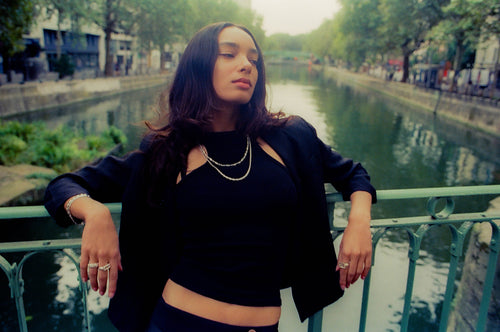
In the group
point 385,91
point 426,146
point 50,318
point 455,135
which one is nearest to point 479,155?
point 426,146

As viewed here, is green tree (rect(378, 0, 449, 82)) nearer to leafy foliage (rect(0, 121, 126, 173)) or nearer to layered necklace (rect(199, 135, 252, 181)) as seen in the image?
leafy foliage (rect(0, 121, 126, 173))

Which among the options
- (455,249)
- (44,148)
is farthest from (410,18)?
(455,249)

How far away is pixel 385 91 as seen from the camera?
38.3m

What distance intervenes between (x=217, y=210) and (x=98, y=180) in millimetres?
502

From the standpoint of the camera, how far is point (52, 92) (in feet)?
73.3

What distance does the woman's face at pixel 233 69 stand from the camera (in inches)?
64.5

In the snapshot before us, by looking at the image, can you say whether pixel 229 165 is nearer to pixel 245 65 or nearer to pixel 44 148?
pixel 245 65

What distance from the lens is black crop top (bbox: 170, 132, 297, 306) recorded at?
1533 mm

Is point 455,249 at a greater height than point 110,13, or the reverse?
point 110,13

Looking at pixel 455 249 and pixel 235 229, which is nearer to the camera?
pixel 235 229

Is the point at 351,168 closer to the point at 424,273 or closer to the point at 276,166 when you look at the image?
the point at 276,166

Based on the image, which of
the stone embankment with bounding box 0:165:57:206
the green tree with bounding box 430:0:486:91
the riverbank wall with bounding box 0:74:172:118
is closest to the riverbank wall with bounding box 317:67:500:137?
the green tree with bounding box 430:0:486:91

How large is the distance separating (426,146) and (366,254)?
17278 millimetres

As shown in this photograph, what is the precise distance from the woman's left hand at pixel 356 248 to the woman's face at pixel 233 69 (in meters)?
0.64
